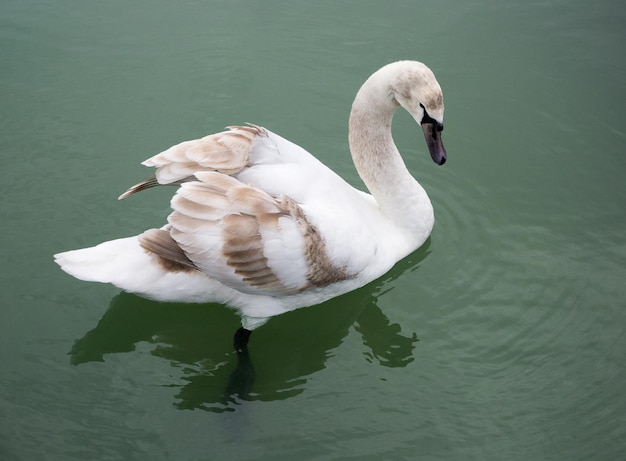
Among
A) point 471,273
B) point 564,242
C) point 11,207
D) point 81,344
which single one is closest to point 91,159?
point 11,207

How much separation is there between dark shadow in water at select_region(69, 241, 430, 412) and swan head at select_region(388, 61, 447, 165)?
1025mm

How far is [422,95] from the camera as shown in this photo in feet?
14.0

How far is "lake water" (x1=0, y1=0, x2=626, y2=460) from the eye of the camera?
404 cm

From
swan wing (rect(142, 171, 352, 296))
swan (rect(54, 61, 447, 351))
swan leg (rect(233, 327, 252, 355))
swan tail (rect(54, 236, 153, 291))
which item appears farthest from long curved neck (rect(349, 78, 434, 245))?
swan tail (rect(54, 236, 153, 291))

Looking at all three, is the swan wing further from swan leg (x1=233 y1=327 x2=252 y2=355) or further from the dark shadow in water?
the dark shadow in water

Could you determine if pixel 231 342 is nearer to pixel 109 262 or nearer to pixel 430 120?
pixel 109 262

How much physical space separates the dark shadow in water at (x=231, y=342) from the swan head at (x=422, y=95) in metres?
1.03

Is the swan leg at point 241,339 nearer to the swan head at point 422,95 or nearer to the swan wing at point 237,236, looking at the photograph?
the swan wing at point 237,236

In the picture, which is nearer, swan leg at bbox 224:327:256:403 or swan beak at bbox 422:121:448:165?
swan leg at bbox 224:327:256:403

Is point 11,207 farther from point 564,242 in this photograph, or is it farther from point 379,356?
point 564,242

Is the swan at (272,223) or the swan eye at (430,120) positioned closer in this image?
the swan at (272,223)

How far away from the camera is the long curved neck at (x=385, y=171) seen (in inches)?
182

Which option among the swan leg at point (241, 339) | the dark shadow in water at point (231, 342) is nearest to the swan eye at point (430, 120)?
the dark shadow in water at point (231, 342)

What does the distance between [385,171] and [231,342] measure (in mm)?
1368
